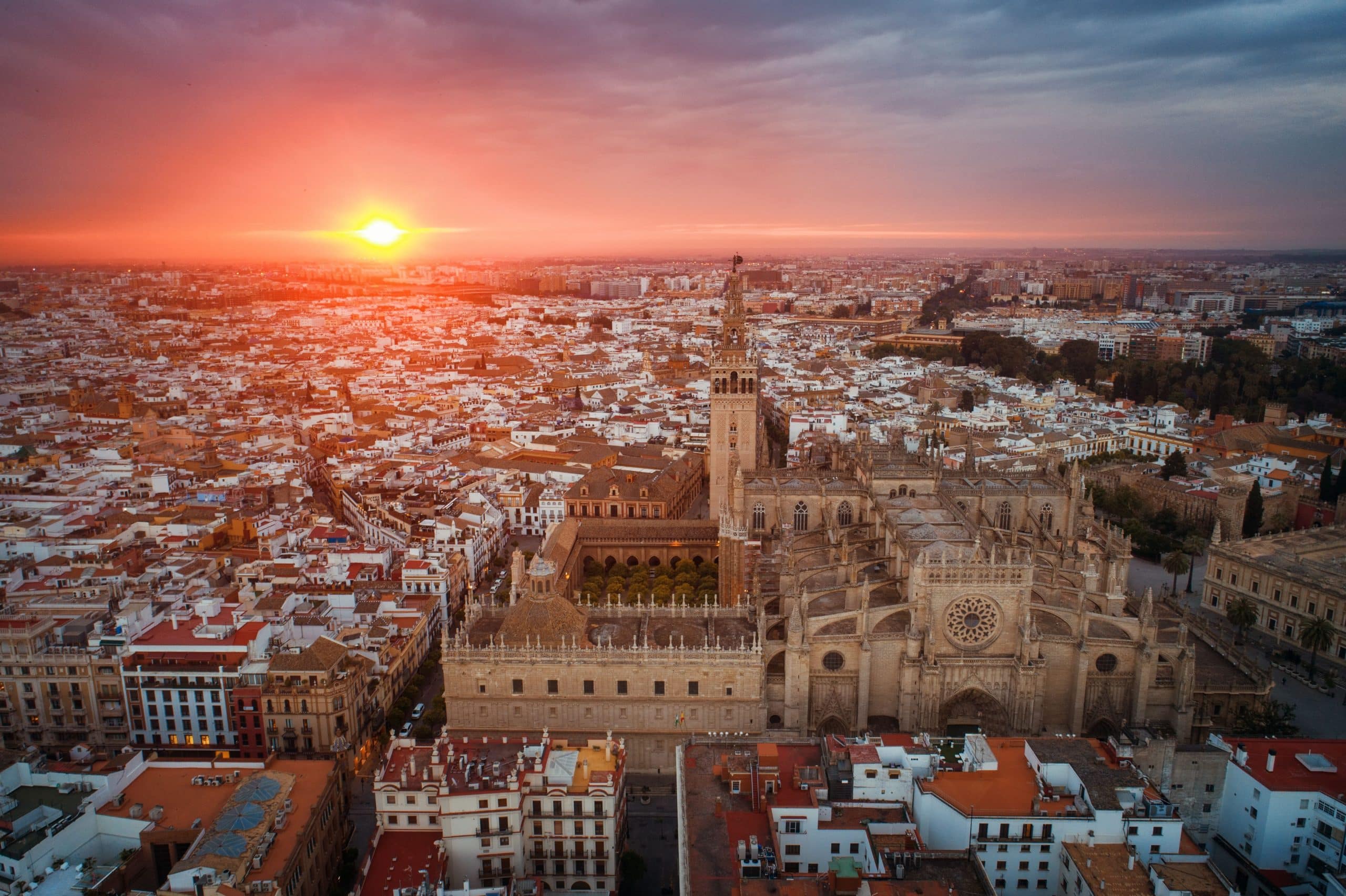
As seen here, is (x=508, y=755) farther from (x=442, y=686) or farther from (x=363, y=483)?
(x=363, y=483)

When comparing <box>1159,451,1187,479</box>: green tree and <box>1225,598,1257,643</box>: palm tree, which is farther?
<box>1159,451,1187,479</box>: green tree

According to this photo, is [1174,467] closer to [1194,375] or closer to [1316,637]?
[1316,637]

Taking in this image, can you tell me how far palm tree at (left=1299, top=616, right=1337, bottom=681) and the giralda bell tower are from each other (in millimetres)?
32202

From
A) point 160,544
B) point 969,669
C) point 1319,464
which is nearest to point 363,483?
point 160,544

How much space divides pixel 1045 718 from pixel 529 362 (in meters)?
146

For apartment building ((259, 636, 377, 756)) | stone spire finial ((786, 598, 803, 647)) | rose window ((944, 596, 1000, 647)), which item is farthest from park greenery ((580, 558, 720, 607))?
rose window ((944, 596, 1000, 647))

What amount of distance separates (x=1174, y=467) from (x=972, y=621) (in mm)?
50505

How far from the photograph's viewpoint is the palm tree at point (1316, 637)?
46906 millimetres

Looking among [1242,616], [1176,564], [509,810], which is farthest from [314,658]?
[1176,564]

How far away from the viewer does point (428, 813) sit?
29.2 meters

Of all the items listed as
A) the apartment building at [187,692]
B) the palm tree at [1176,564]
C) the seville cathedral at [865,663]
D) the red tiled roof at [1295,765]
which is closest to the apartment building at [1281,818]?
the red tiled roof at [1295,765]

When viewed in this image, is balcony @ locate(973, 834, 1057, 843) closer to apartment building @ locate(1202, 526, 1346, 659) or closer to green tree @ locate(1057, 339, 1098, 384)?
apartment building @ locate(1202, 526, 1346, 659)

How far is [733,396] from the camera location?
60094mm

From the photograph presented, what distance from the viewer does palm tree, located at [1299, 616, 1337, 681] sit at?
4691 centimetres
